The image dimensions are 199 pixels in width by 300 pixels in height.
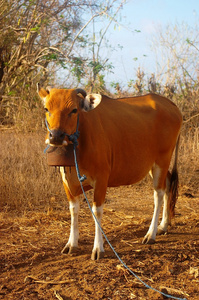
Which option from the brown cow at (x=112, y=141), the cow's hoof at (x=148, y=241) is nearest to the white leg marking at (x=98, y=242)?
the brown cow at (x=112, y=141)

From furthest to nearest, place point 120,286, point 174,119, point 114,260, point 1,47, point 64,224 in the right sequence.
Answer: point 1,47 → point 64,224 → point 174,119 → point 114,260 → point 120,286

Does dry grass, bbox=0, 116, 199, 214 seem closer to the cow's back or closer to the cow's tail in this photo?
the cow's tail

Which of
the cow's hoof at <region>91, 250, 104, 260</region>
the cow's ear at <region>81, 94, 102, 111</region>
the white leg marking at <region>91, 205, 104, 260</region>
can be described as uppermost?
the cow's ear at <region>81, 94, 102, 111</region>

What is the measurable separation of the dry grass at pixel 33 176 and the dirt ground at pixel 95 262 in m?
0.47

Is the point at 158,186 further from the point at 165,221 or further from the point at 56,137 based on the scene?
the point at 56,137

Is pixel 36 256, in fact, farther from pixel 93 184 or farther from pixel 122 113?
pixel 122 113

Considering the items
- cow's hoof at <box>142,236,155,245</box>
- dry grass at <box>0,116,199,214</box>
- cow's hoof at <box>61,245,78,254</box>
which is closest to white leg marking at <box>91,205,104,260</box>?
cow's hoof at <box>61,245,78,254</box>

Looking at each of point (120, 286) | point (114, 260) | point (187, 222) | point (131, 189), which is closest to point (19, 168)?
point (131, 189)

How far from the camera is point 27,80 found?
13.5 m

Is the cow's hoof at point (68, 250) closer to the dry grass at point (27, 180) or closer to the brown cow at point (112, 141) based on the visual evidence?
the brown cow at point (112, 141)

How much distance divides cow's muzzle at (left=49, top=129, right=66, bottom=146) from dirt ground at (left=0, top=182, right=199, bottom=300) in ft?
3.99

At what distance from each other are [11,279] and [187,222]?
9.20ft

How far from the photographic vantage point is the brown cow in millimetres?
3758

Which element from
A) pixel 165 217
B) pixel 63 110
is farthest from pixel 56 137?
pixel 165 217
